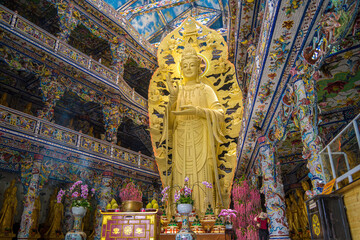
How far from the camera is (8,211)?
8.03 metres

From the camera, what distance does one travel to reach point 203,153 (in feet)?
18.3

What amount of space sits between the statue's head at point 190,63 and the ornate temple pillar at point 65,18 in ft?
17.3

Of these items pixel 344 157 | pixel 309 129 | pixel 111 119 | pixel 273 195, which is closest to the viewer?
pixel 344 157

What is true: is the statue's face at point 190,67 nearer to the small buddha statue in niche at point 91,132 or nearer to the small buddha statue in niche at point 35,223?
the small buddha statue in niche at point 35,223

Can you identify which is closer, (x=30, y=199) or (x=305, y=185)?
(x=30, y=199)

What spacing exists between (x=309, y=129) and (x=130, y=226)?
8.76 feet

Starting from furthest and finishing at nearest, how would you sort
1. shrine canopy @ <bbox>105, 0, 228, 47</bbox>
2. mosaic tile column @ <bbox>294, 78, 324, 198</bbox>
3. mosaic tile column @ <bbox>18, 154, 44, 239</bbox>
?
1. shrine canopy @ <bbox>105, 0, 228, 47</bbox>
2. mosaic tile column @ <bbox>18, 154, 44, 239</bbox>
3. mosaic tile column @ <bbox>294, 78, 324, 198</bbox>

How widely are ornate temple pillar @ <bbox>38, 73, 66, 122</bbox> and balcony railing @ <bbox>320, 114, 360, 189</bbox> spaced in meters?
7.91

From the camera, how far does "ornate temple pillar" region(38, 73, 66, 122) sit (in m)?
8.53

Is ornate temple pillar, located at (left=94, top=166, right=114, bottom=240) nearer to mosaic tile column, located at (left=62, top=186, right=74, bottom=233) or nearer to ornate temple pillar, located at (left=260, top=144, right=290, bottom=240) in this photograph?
mosaic tile column, located at (left=62, top=186, right=74, bottom=233)

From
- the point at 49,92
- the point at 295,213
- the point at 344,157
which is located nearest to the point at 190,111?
the point at 344,157

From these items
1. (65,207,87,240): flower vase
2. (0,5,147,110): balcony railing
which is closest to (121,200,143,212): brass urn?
(65,207,87,240): flower vase

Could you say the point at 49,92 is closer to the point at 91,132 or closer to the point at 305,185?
the point at 91,132

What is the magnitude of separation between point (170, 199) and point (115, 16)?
881 cm
